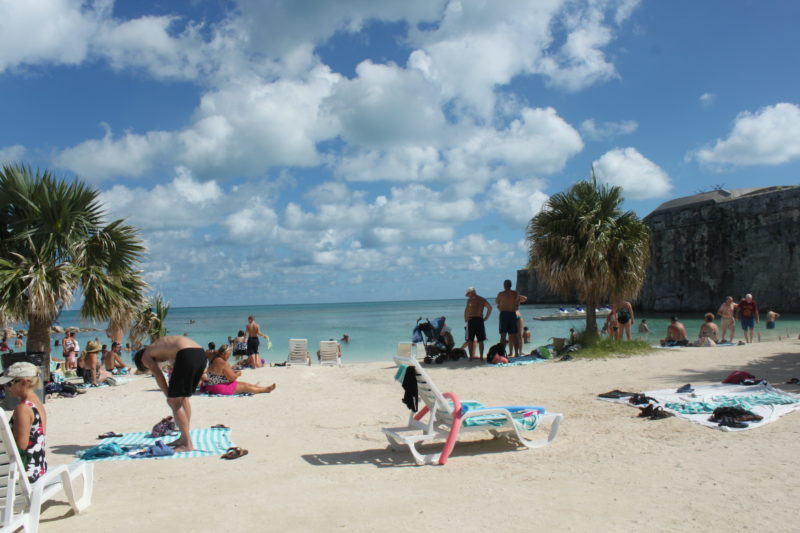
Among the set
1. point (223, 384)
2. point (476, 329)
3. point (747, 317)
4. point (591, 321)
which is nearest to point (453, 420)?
point (223, 384)

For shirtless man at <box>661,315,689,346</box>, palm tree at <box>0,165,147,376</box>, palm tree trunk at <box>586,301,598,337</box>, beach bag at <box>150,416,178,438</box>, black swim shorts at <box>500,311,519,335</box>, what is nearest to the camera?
beach bag at <box>150,416,178,438</box>

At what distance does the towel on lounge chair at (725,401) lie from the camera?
20.1 feet

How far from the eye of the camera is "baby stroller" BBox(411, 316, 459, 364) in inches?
520

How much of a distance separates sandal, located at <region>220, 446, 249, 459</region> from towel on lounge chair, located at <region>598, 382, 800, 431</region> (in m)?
4.59

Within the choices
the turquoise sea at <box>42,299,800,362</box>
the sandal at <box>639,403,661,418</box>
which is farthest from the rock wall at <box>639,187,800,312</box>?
the sandal at <box>639,403,661,418</box>

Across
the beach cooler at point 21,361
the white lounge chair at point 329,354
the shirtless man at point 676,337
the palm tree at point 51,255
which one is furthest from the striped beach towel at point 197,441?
the shirtless man at point 676,337

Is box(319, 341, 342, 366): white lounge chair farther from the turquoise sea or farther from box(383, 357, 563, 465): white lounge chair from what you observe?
box(383, 357, 563, 465): white lounge chair

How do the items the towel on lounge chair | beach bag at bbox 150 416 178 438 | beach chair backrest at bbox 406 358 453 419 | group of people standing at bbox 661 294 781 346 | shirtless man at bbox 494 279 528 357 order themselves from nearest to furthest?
beach chair backrest at bbox 406 358 453 419 < the towel on lounge chair < beach bag at bbox 150 416 178 438 < shirtless man at bbox 494 279 528 357 < group of people standing at bbox 661 294 781 346

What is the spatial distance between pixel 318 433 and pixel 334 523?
3005 millimetres

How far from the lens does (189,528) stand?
140 inches

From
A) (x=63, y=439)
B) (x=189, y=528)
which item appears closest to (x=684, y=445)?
(x=189, y=528)

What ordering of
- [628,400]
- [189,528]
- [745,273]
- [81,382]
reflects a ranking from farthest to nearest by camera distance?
[745,273] → [81,382] → [628,400] → [189,528]

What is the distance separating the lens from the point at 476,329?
12.7m

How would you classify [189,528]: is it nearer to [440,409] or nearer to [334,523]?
[334,523]
